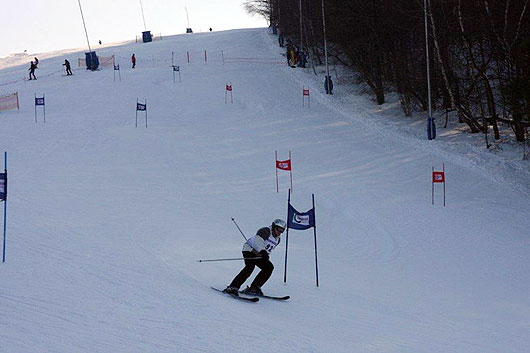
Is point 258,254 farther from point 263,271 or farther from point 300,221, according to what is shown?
point 300,221

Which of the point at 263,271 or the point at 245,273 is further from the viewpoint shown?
the point at 263,271

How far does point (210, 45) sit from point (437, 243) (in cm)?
4679

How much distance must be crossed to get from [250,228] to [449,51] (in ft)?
55.3

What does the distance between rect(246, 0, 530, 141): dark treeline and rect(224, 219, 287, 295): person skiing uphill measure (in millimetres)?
12558

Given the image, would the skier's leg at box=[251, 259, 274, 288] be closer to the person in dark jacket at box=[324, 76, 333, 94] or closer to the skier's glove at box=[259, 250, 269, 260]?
the skier's glove at box=[259, 250, 269, 260]

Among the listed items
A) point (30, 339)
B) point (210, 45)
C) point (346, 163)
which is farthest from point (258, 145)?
point (210, 45)

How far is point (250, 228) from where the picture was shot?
56.9ft

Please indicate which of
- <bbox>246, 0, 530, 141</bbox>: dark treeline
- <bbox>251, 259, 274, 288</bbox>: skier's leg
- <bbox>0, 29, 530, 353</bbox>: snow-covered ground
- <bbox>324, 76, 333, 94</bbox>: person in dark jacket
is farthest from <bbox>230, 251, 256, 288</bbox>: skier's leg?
<bbox>324, 76, 333, 94</bbox>: person in dark jacket

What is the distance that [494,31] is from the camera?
74.4ft

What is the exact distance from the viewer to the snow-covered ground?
955 centimetres

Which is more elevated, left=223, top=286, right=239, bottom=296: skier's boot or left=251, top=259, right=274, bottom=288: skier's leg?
left=251, top=259, right=274, bottom=288: skier's leg

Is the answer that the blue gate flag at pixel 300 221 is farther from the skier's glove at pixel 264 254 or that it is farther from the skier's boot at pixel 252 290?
the skier's boot at pixel 252 290

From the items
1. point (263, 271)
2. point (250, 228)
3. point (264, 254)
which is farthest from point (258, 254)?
point (250, 228)

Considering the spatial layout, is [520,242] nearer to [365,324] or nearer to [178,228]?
[365,324]
